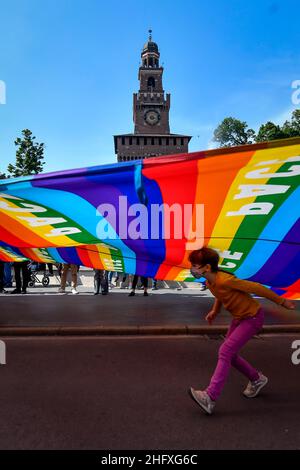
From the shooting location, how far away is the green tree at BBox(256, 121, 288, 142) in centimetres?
5516

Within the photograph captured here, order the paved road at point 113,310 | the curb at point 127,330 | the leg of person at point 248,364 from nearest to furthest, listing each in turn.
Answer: the leg of person at point 248,364 < the curb at point 127,330 < the paved road at point 113,310

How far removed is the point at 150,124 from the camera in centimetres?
8638

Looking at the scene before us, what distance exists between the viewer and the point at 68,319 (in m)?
8.32

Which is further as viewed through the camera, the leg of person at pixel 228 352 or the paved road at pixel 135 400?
the leg of person at pixel 228 352

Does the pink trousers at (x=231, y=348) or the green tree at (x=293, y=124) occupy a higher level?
the green tree at (x=293, y=124)

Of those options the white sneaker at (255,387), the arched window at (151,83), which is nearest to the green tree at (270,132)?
the arched window at (151,83)

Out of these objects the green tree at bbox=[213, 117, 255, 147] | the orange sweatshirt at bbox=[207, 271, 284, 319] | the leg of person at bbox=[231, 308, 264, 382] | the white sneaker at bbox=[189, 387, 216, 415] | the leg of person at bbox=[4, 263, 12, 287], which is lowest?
the leg of person at bbox=[4, 263, 12, 287]

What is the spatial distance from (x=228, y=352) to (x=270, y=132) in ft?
189

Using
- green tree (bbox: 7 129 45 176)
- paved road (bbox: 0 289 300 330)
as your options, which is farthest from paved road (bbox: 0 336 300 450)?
green tree (bbox: 7 129 45 176)

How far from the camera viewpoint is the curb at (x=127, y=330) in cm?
735

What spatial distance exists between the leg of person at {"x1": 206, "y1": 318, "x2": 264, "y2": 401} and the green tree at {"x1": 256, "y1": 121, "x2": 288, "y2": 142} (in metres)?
54.1

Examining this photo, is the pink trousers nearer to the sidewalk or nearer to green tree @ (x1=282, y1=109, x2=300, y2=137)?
the sidewalk

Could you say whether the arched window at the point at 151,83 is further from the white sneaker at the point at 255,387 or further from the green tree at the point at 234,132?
the white sneaker at the point at 255,387

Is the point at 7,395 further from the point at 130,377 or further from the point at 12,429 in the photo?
the point at 130,377
